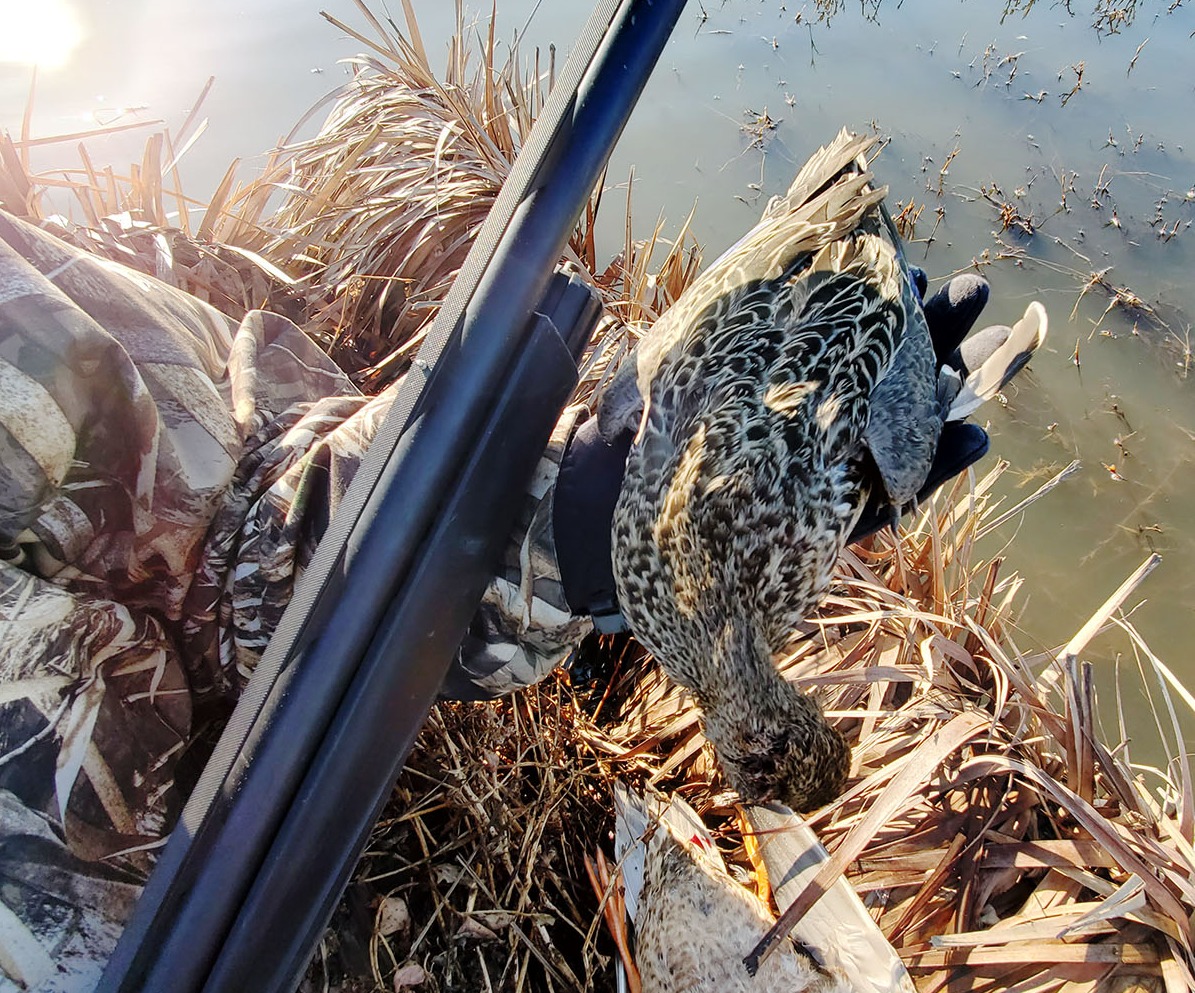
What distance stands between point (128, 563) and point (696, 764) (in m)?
1.63

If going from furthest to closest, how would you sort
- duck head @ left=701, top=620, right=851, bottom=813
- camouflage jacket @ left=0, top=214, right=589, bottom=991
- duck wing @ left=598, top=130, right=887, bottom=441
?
1. duck wing @ left=598, top=130, right=887, bottom=441
2. duck head @ left=701, top=620, right=851, bottom=813
3. camouflage jacket @ left=0, top=214, right=589, bottom=991

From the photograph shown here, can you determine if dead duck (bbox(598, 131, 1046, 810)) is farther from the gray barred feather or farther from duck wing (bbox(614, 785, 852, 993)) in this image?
duck wing (bbox(614, 785, 852, 993))

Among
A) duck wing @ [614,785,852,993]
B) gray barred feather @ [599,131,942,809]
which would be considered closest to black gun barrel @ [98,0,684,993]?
gray barred feather @ [599,131,942,809]

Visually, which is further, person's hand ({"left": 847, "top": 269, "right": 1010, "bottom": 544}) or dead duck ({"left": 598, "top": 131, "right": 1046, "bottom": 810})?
person's hand ({"left": 847, "top": 269, "right": 1010, "bottom": 544})

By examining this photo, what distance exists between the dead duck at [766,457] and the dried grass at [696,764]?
1.37 feet

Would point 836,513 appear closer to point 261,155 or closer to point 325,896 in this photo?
point 325,896

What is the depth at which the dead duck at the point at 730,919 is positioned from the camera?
5.85 ft

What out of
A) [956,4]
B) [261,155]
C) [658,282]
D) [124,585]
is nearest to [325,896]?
[124,585]

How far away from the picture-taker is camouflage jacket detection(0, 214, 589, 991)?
4.39 ft

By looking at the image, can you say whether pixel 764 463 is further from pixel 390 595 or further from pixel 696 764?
pixel 696 764

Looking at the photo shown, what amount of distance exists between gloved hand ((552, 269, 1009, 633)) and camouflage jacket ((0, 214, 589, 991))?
48 mm

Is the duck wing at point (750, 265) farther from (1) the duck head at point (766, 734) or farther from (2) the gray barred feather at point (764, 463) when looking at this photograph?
(1) the duck head at point (766, 734)

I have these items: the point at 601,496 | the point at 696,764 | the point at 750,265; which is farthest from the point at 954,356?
the point at 696,764

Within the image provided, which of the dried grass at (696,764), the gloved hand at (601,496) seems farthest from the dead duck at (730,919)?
the gloved hand at (601,496)
